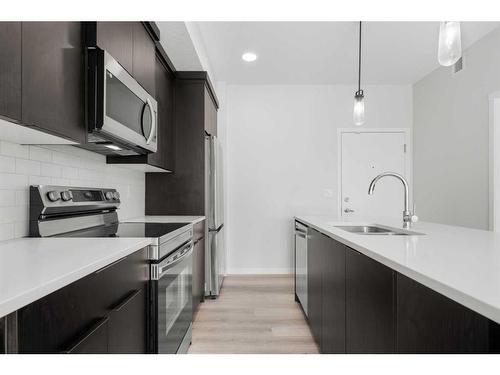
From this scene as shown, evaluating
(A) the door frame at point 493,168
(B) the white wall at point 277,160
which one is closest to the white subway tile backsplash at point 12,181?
(B) the white wall at point 277,160

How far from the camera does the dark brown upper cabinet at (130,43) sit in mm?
1454

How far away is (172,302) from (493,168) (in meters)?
3.06

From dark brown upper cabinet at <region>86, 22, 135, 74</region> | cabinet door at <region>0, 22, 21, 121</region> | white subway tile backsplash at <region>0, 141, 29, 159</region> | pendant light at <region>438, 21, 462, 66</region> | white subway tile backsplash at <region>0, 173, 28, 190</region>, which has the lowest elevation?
white subway tile backsplash at <region>0, 173, 28, 190</region>

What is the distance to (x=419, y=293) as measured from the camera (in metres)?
1.02

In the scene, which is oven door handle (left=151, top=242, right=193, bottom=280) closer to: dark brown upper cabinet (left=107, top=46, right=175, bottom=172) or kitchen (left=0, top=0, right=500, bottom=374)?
kitchen (left=0, top=0, right=500, bottom=374)

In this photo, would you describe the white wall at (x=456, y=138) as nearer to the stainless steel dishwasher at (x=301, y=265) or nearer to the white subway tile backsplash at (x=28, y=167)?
the stainless steel dishwasher at (x=301, y=265)

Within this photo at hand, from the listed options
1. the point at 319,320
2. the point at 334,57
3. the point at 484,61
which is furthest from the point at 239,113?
the point at 319,320

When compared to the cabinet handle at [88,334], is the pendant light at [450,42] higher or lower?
higher

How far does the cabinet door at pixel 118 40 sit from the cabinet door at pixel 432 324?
5.00 ft

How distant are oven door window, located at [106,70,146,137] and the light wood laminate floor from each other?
149 cm

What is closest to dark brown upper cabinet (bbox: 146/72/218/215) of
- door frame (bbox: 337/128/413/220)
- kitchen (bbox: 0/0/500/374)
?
kitchen (bbox: 0/0/500/374)

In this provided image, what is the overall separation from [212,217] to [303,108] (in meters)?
2.16

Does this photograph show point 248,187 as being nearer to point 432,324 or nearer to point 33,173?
point 33,173

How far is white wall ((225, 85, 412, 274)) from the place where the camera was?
177 inches
